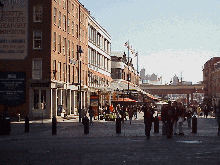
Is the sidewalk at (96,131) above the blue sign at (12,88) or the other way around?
the other way around

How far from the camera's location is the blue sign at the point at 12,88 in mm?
48250

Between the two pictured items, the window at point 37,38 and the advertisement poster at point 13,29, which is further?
the window at point 37,38

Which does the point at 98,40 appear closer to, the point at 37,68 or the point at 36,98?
the point at 37,68

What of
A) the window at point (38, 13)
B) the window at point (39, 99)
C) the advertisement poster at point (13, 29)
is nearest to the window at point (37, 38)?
the advertisement poster at point (13, 29)

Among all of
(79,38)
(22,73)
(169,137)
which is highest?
(79,38)

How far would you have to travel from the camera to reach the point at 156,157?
13734mm

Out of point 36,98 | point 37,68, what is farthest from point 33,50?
point 36,98

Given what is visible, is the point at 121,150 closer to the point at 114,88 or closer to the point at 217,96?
the point at 114,88

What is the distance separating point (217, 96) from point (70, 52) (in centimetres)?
7016

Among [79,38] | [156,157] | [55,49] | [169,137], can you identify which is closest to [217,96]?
[79,38]

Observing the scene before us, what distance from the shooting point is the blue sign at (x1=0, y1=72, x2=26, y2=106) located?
48250 mm

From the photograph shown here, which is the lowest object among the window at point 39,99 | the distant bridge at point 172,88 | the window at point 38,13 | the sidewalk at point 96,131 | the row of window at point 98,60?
the sidewalk at point 96,131

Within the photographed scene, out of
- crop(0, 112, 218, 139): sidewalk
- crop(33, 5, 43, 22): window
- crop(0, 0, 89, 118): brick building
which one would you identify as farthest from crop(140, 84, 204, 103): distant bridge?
crop(0, 112, 218, 139): sidewalk

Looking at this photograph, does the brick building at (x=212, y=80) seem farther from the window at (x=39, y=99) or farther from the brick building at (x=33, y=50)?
the window at (x=39, y=99)
